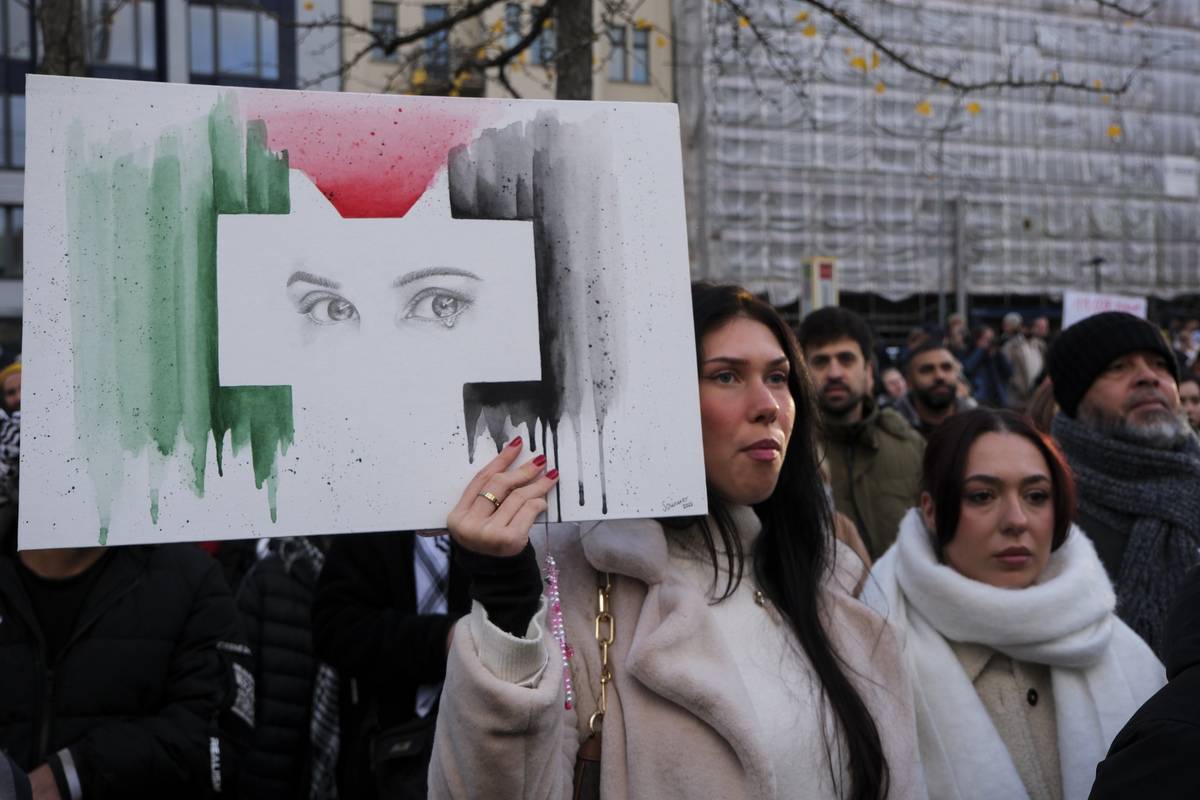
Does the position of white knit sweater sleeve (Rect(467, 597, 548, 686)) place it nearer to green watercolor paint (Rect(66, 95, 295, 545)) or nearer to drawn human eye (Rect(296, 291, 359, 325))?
green watercolor paint (Rect(66, 95, 295, 545))

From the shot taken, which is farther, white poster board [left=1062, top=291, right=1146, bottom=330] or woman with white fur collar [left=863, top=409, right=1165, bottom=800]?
white poster board [left=1062, top=291, right=1146, bottom=330]

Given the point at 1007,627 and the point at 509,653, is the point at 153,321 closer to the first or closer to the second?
the point at 509,653

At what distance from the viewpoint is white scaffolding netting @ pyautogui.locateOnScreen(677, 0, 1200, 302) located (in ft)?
86.6

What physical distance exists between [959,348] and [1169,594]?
10067 mm

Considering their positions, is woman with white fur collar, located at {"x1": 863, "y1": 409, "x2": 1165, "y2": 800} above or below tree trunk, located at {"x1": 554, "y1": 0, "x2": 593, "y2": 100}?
below

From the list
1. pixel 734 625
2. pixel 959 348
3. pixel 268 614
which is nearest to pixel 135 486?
pixel 734 625

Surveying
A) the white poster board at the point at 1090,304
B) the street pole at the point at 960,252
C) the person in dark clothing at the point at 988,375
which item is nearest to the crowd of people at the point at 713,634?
the white poster board at the point at 1090,304

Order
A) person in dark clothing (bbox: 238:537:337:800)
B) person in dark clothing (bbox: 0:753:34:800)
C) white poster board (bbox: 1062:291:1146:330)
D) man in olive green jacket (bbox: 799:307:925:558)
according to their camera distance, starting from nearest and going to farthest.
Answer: person in dark clothing (bbox: 0:753:34:800)
person in dark clothing (bbox: 238:537:337:800)
man in olive green jacket (bbox: 799:307:925:558)
white poster board (bbox: 1062:291:1146:330)

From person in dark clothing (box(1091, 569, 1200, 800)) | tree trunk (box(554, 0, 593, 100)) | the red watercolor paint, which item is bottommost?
person in dark clothing (box(1091, 569, 1200, 800))

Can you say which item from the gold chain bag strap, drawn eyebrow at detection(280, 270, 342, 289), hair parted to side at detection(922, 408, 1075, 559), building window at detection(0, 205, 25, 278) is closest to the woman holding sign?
the gold chain bag strap

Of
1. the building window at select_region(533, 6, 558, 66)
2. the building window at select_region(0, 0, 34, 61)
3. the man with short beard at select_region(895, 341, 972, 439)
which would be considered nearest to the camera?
the building window at select_region(533, 6, 558, 66)

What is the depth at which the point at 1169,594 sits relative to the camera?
10.1ft

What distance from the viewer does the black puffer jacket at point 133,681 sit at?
8.87 ft

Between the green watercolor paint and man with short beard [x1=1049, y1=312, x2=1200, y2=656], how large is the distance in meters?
2.45
